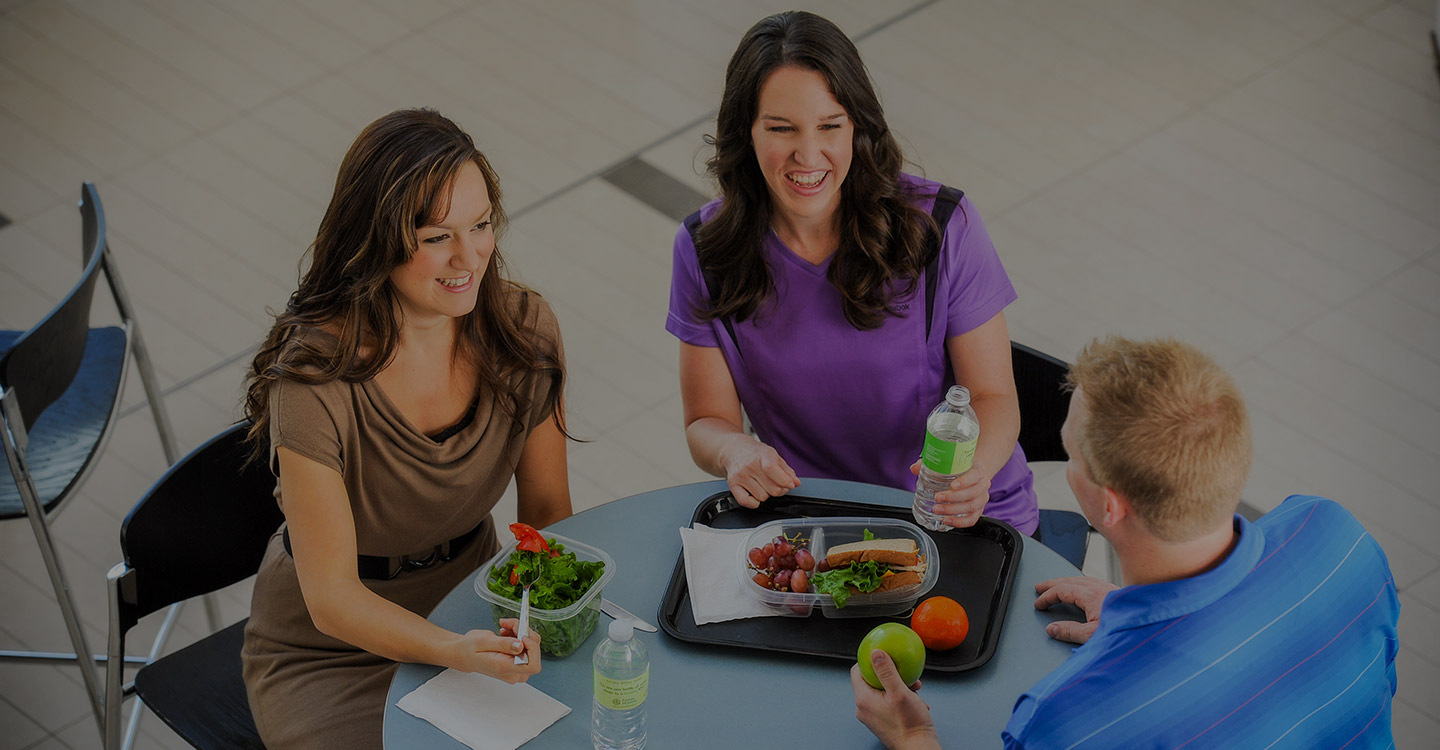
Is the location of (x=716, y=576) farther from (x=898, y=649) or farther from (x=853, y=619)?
(x=898, y=649)

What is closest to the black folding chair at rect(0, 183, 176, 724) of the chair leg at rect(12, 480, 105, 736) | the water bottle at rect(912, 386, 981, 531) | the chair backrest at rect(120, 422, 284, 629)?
the chair leg at rect(12, 480, 105, 736)

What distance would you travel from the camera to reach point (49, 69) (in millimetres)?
5430

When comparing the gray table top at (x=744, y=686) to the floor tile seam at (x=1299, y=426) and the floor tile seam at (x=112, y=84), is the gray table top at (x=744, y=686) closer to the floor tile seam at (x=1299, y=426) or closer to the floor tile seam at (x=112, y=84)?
the floor tile seam at (x=1299, y=426)

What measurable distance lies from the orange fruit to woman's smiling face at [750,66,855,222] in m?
0.83

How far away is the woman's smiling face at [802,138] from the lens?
8.39 ft

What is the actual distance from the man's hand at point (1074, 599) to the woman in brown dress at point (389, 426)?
2.68 feet

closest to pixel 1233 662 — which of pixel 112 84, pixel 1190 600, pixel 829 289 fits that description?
pixel 1190 600

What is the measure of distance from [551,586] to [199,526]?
837 mm

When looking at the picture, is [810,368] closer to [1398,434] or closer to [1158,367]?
[1158,367]

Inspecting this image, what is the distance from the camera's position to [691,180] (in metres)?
4.99

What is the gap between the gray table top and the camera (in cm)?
204

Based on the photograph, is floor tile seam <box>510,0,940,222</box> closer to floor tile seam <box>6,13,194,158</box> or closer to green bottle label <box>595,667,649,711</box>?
floor tile seam <box>6,13,194,158</box>

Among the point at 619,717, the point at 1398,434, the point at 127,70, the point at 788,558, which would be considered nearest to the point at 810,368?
the point at 788,558

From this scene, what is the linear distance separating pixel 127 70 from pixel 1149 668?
4.95 metres
